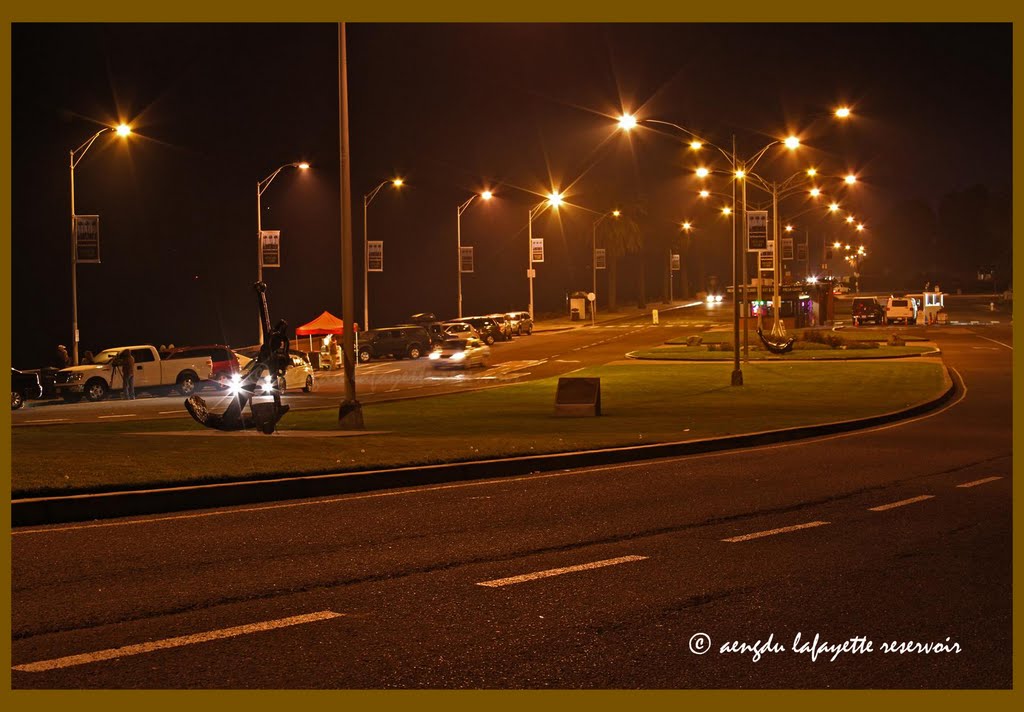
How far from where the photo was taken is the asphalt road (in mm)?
6949

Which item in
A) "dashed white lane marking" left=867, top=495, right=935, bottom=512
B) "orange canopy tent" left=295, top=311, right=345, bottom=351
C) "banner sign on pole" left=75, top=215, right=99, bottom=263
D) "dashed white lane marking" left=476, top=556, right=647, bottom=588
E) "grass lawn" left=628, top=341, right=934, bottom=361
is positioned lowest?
"dashed white lane marking" left=867, top=495, right=935, bottom=512

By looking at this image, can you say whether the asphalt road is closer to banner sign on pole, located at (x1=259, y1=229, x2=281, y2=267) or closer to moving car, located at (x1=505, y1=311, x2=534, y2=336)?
banner sign on pole, located at (x1=259, y1=229, x2=281, y2=267)

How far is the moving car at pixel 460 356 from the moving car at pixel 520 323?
2510 cm

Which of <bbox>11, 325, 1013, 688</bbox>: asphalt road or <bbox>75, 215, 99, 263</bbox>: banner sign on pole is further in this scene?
<bbox>75, 215, 99, 263</bbox>: banner sign on pole

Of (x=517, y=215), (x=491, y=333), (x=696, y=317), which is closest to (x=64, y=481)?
(x=491, y=333)

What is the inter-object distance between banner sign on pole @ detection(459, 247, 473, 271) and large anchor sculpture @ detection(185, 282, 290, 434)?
187 feet

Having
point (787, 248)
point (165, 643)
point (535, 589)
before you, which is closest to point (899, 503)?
point (535, 589)

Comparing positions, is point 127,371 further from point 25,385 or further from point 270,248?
point 270,248

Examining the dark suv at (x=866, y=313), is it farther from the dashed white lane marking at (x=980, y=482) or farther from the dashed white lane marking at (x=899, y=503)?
the dashed white lane marking at (x=899, y=503)

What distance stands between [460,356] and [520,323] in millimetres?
28495

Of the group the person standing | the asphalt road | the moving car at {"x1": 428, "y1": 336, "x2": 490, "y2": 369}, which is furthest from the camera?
the moving car at {"x1": 428, "y1": 336, "x2": 490, "y2": 369}

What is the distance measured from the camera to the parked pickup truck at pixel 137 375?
38.7 metres

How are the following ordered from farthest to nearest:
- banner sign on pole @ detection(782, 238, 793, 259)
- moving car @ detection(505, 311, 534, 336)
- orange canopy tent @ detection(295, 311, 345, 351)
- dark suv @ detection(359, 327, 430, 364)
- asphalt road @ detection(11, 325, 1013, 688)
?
1. banner sign on pole @ detection(782, 238, 793, 259)
2. moving car @ detection(505, 311, 534, 336)
3. dark suv @ detection(359, 327, 430, 364)
4. orange canopy tent @ detection(295, 311, 345, 351)
5. asphalt road @ detection(11, 325, 1013, 688)

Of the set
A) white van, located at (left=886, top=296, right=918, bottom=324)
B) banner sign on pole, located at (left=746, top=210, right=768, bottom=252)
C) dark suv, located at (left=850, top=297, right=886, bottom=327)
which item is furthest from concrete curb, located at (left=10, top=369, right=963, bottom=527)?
white van, located at (left=886, top=296, right=918, bottom=324)
